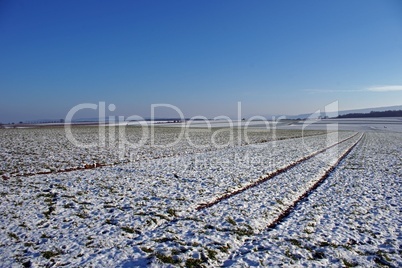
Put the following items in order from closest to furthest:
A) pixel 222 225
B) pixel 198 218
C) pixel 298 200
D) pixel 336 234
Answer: pixel 336 234
pixel 222 225
pixel 198 218
pixel 298 200

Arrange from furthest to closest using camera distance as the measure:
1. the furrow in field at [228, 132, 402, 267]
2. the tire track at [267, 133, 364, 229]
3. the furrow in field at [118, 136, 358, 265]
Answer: the tire track at [267, 133, 364, 229] < the furrow in field at [118, 136, 358, 265] < the furrow in field at [228, 132, 402, 267]

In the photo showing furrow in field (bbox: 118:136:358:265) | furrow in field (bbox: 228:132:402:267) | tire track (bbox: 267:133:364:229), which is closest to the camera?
furrow in field (bbox: 228:132:402:267)

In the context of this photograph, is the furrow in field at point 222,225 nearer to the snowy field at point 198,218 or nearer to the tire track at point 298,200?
the snowy field at point 198,218

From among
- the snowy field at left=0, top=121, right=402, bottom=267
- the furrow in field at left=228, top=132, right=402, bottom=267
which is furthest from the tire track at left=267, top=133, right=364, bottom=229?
the furrow in field at left=228, top=132, right=402, bottom=267

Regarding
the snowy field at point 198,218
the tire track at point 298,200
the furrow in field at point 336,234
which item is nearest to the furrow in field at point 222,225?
the snowy field at point 198,218

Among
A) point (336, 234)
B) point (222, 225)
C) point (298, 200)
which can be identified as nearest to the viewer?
point (336, 234)

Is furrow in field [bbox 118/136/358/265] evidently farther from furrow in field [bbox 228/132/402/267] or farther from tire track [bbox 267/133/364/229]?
furrow in field [bbox 228/132/402/267]

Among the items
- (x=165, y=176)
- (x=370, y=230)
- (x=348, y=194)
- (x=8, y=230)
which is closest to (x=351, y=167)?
(x=348, y=194)

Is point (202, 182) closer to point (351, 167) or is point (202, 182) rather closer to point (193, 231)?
point (193, 231)

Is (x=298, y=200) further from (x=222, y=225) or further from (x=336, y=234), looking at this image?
(x=222, y=225)

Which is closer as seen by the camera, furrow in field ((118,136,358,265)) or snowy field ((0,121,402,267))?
snowy field ((0,121,402,267))

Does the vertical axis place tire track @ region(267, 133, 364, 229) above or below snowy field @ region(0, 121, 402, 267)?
below

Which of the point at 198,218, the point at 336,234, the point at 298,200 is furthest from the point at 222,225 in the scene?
the point at 298,200

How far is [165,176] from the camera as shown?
13.1 m
